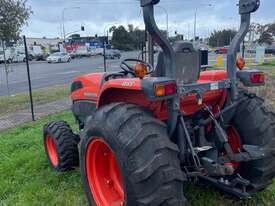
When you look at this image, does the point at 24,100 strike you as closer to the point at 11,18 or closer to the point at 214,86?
the point at 11,18

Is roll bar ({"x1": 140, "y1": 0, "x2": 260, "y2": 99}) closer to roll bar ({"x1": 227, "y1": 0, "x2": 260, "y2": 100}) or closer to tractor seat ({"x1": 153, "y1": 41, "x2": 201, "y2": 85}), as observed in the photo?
roll bar ({"x1": 227, "y1": 0, "x2": 260, "y2": 100})

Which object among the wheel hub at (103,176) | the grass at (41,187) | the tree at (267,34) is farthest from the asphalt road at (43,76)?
the tree at (267,34)

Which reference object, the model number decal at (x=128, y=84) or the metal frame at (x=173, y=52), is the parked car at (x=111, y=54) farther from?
the model number decal at (x=128, y=84)

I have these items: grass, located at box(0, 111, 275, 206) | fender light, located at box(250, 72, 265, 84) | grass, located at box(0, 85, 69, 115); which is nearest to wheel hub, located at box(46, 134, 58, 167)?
grass, located at box(0, 111, 275, 206)

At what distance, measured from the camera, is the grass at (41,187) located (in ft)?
12.4

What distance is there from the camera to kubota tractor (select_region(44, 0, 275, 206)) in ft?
8.90

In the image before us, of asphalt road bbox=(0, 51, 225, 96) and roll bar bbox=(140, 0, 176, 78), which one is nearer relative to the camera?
roll bar bbox=(140, 0, 176, 78)

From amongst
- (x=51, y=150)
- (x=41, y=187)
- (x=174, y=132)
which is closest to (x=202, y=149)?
(x=174, y=132)

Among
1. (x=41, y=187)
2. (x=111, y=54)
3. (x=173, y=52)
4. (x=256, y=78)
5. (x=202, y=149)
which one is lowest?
(x=111, y=54)

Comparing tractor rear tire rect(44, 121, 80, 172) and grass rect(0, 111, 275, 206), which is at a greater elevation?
tractor rear tire rect(44, 121, 80, 172)

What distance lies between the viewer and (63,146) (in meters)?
4.62

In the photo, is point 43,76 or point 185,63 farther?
point 43,76

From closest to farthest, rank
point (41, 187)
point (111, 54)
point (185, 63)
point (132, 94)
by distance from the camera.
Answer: point (185, 63)
point (132, 94)
point (41, 187)
point (111, 54)

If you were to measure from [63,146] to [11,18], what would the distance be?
715 centimetres
